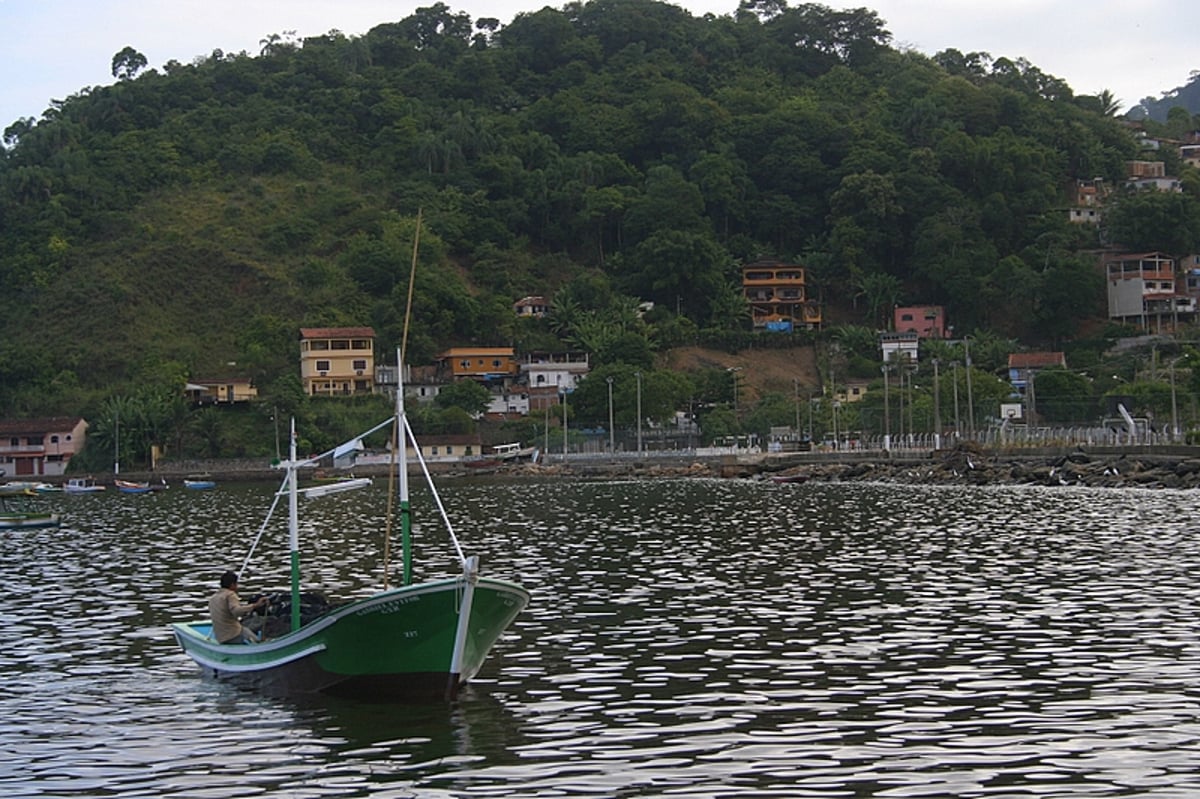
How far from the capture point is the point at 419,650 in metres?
20.7

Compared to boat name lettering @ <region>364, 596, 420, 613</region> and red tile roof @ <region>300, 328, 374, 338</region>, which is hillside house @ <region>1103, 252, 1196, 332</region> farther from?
boat name lettering @ <region>364, 596, 420, 613</region>

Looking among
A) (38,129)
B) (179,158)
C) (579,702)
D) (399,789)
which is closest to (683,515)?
(579,702)

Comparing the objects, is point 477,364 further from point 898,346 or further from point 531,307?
point 898,346

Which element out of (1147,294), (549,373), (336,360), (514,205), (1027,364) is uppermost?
(514,205)

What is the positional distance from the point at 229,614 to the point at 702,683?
7.83 m

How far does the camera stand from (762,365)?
133250 mm

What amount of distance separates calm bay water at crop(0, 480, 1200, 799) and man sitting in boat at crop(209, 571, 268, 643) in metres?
0.95

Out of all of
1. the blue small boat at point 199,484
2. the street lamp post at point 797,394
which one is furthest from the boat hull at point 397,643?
the street lamp post at point 797,394

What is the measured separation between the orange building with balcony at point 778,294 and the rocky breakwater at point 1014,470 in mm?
49878

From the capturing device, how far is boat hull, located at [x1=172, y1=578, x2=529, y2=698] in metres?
20.4

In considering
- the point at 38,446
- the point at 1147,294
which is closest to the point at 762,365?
the point at 1147,294

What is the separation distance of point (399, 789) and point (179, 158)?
158 metres

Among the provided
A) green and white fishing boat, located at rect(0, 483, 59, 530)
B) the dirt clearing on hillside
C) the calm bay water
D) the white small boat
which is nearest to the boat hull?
the calm bay water

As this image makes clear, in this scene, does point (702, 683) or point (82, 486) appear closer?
point (702, 683)
